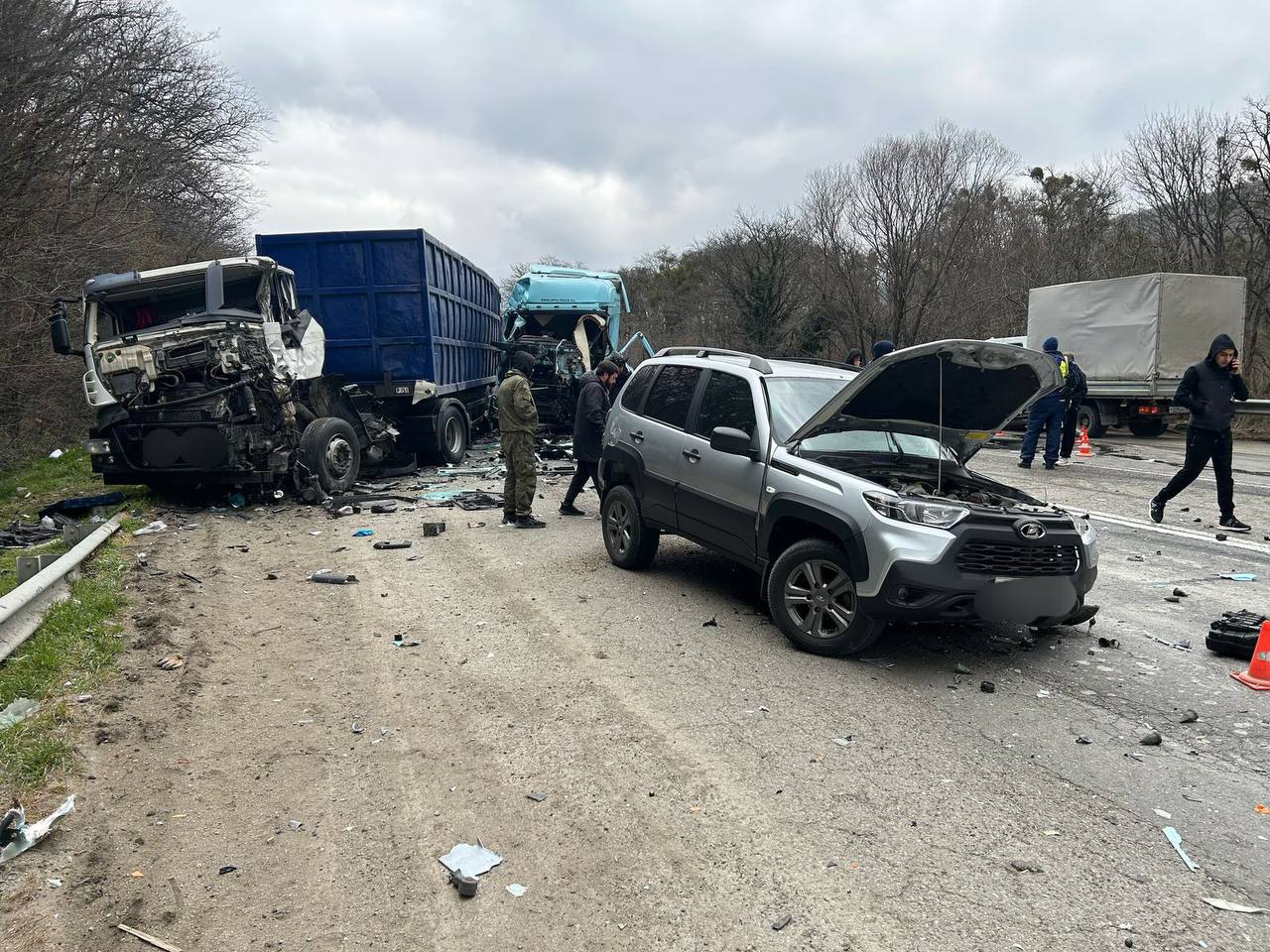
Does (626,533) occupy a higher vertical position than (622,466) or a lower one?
lower

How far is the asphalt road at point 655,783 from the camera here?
277 centimetres

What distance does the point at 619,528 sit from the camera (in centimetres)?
728

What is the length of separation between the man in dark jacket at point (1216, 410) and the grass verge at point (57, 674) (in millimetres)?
9276

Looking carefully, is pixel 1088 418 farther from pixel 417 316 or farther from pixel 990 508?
pixel 990 508

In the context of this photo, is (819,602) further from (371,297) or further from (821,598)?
(371,297)

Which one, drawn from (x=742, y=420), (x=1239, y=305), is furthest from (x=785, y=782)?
(x=1239, y=305)

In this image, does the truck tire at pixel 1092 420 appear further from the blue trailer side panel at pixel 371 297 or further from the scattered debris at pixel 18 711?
the scattered debris at pixel 18 711

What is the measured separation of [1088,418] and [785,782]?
1719 centimetres

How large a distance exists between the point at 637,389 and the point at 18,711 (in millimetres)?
4767

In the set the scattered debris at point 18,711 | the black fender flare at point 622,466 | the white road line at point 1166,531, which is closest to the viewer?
the scattered debris at point 18,711

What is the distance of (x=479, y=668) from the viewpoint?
16.4 feet

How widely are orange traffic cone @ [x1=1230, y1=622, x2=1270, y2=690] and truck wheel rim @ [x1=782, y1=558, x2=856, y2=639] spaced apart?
82.6 inches

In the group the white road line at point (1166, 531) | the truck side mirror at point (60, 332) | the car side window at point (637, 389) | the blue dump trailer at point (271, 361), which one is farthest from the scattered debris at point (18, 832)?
the white road line at point (1166, 531)

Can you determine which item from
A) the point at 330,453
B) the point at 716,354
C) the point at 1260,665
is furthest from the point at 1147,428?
the point at 330,453
